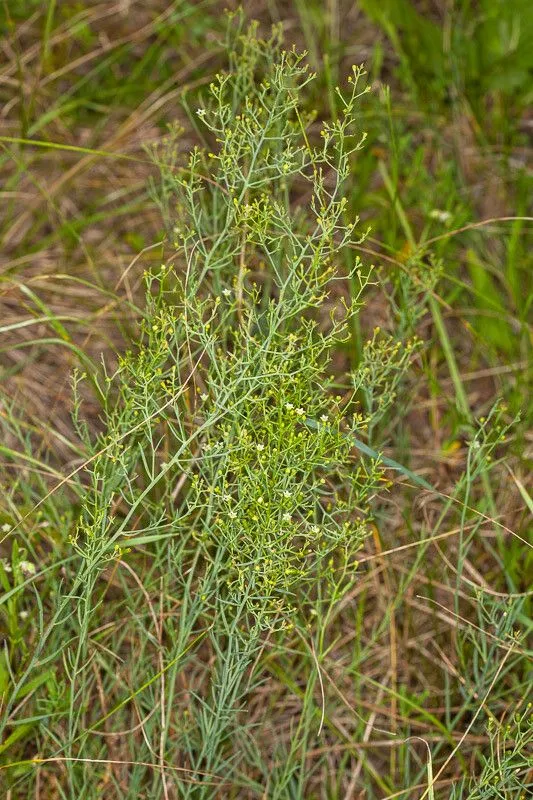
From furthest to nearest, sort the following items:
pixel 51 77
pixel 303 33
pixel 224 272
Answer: pixel 303 33 < pixel 51 77 < pixel 224 272

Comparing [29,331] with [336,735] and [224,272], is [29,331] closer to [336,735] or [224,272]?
[224,272]

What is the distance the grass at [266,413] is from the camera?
1906mm

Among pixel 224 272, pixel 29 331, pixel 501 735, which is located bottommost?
pixel 501 735

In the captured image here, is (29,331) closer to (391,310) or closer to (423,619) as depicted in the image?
(391,310)

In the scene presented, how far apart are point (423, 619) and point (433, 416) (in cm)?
59

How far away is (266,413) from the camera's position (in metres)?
1.83

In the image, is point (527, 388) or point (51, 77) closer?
point (527, 388)

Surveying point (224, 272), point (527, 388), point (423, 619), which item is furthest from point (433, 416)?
point (224, 272)

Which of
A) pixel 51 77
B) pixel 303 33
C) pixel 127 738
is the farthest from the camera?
pixel 303 33

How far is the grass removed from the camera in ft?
6.25

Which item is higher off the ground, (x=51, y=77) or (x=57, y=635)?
(x=51, y=77)

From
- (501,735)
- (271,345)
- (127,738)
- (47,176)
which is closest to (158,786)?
(127,738)

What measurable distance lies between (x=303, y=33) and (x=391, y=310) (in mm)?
1187

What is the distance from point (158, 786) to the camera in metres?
2.15
